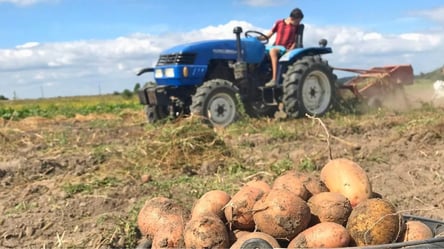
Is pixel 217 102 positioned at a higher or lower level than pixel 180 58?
lower

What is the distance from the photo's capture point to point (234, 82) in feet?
40.7

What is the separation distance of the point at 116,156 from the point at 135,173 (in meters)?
0.92

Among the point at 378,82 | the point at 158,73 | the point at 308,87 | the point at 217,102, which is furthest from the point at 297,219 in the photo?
the point at 378,82

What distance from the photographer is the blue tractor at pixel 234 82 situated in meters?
11.4

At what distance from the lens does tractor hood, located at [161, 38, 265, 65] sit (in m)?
11.7

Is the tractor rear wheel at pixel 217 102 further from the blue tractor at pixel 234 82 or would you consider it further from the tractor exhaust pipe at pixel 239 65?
the tractor exhaust pipe at pixel 239 65

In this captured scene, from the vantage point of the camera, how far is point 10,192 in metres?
6.60

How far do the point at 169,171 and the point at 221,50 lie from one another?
5.39 m

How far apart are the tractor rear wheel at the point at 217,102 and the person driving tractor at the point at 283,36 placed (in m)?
1.08

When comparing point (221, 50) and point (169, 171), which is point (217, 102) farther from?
point (169, 171)

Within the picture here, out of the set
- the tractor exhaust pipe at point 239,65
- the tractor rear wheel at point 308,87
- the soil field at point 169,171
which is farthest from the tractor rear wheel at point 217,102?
the tractor rear wheel at point 308,87

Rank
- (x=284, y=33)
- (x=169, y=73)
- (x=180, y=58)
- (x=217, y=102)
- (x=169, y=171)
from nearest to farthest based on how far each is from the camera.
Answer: (x=169, y=171) < (x=217, y=102) < (x=180, y=58) < (x=169, y=73) < (x=284, y=33)

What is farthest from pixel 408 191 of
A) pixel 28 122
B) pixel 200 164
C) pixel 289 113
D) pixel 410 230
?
pixel 28 122

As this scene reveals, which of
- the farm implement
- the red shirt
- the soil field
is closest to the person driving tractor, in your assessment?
the red shirt
